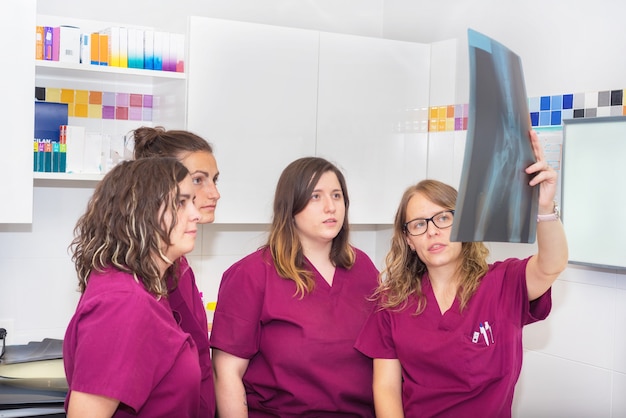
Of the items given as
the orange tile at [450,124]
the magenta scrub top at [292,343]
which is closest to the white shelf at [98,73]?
the magenta scrub top at [292,343]

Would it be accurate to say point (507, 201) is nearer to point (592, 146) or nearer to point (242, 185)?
point (592, 146)

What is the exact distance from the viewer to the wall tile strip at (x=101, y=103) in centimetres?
295

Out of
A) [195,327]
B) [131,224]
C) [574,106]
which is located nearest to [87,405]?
[131,224]

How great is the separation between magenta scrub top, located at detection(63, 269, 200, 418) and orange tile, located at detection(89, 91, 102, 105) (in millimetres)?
1631

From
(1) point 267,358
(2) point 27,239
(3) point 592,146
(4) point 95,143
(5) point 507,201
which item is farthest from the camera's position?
(2) point 27,239

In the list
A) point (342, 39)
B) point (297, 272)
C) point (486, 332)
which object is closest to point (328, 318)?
point (297, 272)

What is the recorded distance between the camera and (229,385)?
2.10m

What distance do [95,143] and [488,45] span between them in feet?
6.03

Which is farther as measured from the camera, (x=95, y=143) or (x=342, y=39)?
(x=342, y=39)

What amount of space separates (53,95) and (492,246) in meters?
1.78

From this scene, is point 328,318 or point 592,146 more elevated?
point 592,146

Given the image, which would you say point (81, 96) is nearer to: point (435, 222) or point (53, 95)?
point (53, 95)

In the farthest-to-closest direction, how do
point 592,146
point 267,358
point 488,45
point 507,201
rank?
point 592,146, point 267,358, point 507,201, point 488,45

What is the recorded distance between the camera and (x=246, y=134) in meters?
2.92
